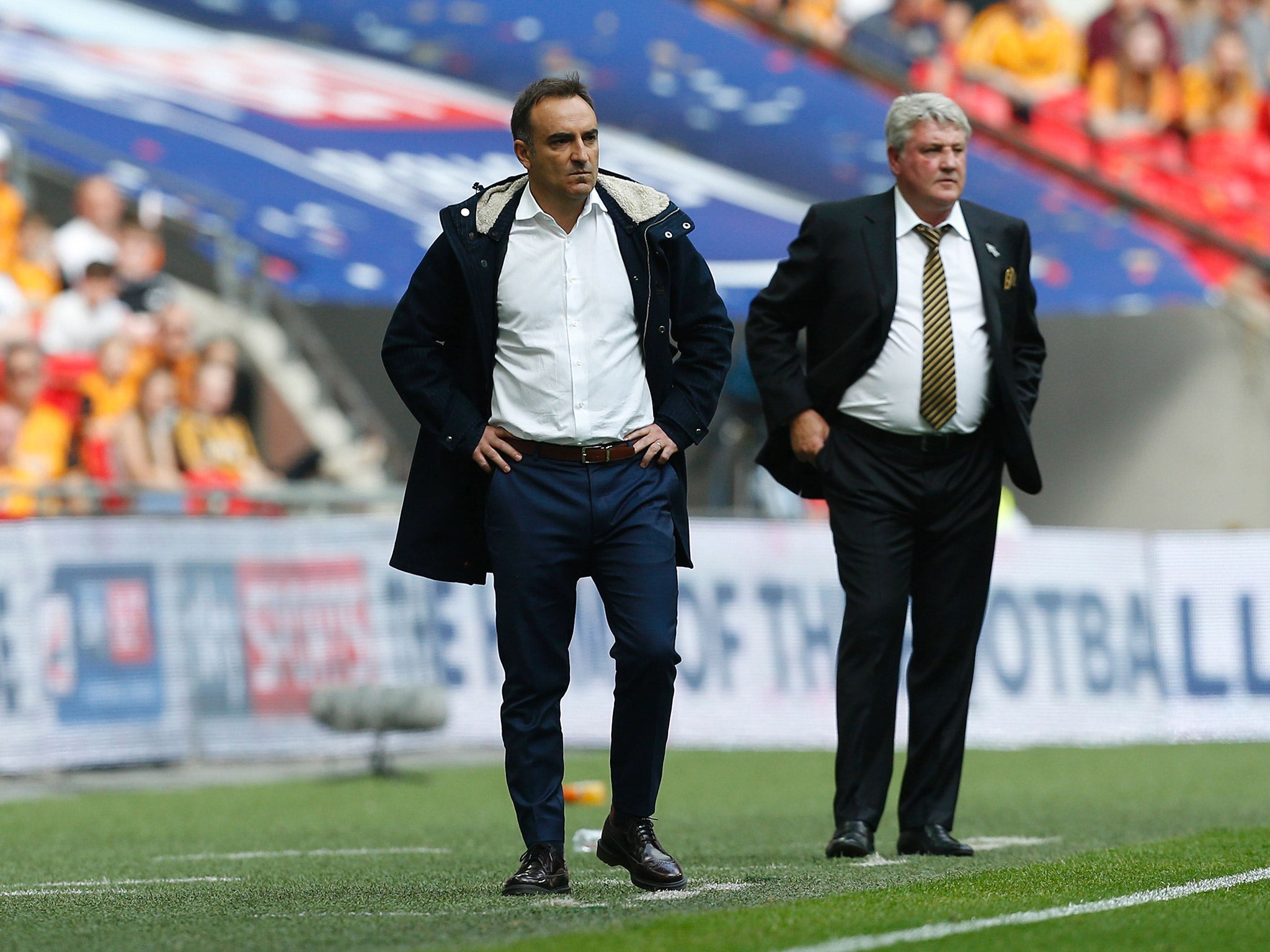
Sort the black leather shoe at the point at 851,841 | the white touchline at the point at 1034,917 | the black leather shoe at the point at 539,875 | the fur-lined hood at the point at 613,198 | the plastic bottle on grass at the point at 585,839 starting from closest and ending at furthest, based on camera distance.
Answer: the white touchline at the point at 1034,917 → the black leather shoe at the point at 539,875 → the fur-lined hood at the point at 613,198 → the black leather shoe at the point at 851,841 → the plastic bottle on grass at the point at 585,839

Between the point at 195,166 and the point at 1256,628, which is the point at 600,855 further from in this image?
the point at 195,166

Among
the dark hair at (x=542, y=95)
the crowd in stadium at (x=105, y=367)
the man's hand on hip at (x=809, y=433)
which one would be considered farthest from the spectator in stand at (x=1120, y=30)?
the dark hair at (x=542, y=95)

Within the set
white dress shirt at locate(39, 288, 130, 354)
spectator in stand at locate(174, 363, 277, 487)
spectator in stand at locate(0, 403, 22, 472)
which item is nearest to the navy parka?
spectator in stand at locate(0, 403, 22, 472)

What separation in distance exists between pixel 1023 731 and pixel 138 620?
5427 mm

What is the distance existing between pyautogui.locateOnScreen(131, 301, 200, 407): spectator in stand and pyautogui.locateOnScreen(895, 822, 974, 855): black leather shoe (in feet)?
31.7

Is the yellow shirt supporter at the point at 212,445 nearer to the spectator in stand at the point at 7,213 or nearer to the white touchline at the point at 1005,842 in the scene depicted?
the spectator in stand at the point at 7,213

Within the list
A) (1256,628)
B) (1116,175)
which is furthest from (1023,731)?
(1116,175)

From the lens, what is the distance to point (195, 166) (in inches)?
678

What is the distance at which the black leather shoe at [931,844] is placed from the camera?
6449mm

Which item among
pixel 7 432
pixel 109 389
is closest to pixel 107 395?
pixel 109 389

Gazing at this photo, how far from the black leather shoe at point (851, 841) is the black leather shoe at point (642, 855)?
94 centimetres

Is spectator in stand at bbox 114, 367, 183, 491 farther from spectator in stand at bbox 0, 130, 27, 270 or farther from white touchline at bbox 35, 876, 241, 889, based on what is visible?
white touchline at bbox 35, 876, 241, 889

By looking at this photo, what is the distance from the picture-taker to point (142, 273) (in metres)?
16.0

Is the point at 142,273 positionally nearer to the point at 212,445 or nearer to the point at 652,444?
the point at 212,445
